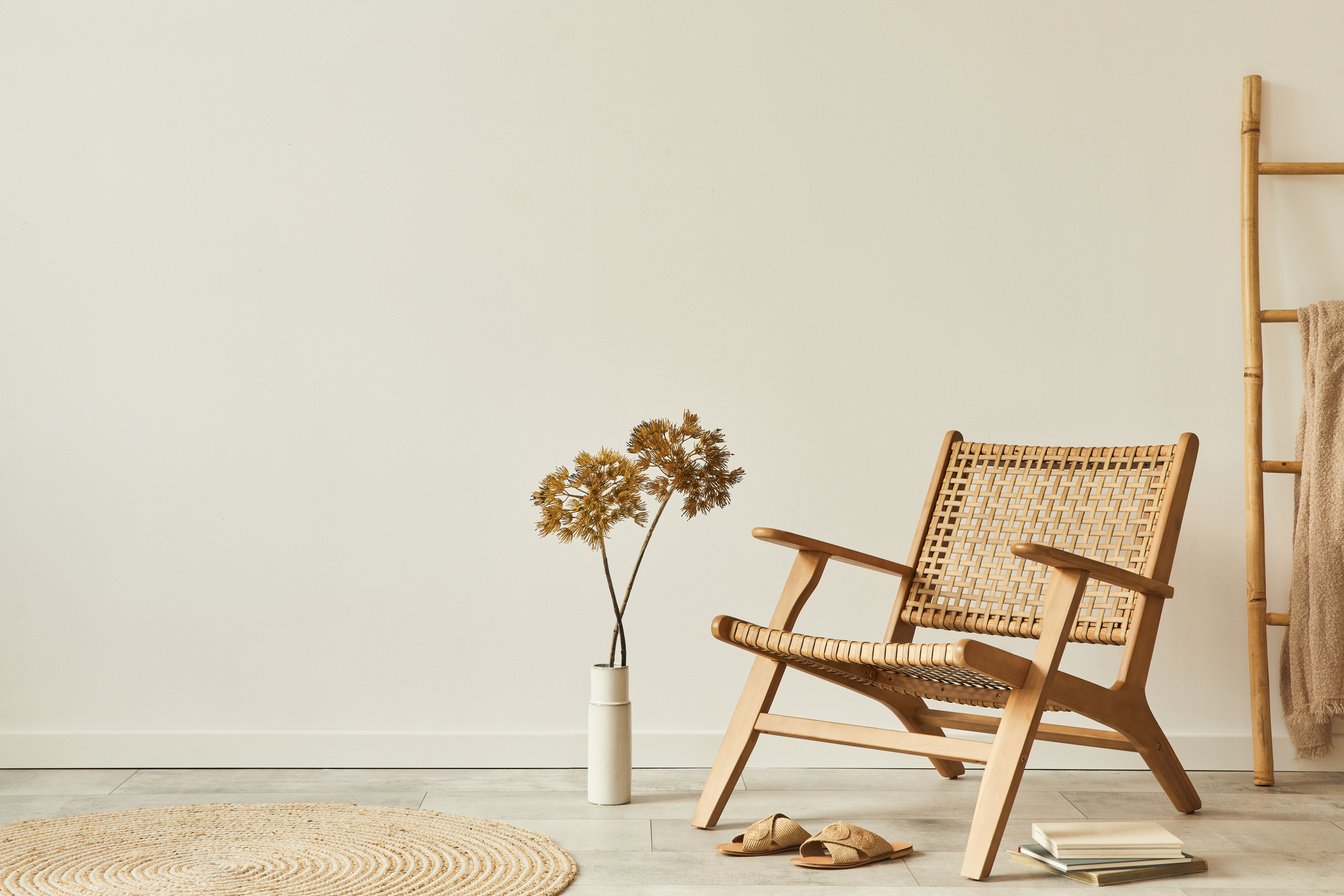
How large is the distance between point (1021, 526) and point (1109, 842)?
765mm

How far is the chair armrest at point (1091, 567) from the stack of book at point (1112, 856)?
43 cm

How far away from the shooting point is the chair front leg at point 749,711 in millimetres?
2309

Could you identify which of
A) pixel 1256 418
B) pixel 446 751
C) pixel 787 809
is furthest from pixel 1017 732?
pixel 446 751

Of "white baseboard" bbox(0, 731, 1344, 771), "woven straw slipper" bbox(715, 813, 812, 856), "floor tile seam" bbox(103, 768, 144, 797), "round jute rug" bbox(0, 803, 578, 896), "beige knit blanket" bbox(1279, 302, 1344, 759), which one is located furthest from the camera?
"white baseboard" bbox(0, 731, 1344, 771)

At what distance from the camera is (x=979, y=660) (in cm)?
195

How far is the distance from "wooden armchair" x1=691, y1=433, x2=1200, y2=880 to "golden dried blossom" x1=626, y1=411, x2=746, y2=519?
21 centimetres

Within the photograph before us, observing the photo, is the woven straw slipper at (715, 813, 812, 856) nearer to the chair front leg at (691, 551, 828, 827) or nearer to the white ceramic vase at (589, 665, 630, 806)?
the chair front leg at (691, 551, 828, 827)

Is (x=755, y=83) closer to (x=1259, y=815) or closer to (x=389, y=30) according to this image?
(x=389, y=30)

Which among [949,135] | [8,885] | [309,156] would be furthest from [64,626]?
[949,135]

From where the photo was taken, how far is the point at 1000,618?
2508mm

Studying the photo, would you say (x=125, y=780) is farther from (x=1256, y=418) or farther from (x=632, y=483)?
(x=1256, y=418)

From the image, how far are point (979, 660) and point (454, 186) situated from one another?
1.72m

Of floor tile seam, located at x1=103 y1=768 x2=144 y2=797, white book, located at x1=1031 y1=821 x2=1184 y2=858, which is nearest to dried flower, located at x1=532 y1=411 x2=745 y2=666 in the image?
white book, located at x1=1031 y1=821 x2=1184 y2=858

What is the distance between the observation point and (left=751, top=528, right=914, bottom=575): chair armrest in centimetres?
228
